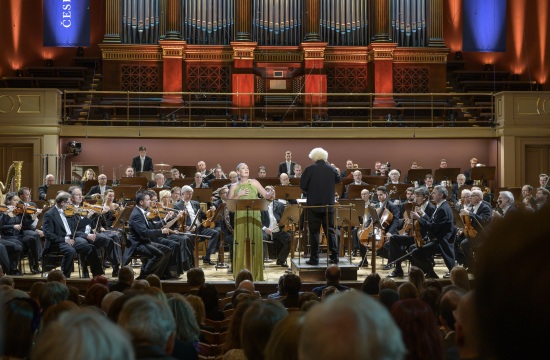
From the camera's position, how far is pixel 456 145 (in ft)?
51.6

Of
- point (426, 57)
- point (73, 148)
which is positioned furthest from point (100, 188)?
point (426, 57)

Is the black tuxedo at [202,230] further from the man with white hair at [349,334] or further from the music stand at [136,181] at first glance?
the man with white hair at [349,334]

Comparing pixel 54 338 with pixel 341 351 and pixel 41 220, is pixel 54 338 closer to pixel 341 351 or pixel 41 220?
pixel 341 351

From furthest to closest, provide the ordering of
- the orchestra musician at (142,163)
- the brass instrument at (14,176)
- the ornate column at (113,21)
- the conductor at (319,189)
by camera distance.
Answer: the ornate column at (113,21) → the orchestra musician at (142,163) → the brass instrument at (14,176) → the conductor at (319,189)

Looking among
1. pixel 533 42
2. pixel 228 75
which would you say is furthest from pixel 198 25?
pixel 533 42

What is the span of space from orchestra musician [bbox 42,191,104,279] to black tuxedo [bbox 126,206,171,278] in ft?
1.34

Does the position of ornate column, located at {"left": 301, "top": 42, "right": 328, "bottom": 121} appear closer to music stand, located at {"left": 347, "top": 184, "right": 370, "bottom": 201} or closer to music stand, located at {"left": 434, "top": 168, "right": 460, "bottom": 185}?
music stand, located at {"left": 434, "top": 168, "right": 460, "bottom": 185}

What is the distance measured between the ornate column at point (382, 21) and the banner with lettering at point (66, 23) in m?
6.27

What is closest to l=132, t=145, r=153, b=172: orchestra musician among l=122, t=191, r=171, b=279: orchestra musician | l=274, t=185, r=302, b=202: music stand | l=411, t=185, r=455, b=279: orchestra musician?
l=274, t=185, r=302, b=202: music stand

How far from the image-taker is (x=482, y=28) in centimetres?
1675

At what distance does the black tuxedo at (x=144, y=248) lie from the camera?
951 centimetres

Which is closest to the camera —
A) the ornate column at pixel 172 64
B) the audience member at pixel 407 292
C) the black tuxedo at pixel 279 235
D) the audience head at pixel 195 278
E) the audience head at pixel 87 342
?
the audience head at pixel 87 342

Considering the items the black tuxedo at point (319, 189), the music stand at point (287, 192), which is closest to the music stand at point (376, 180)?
the music stand at point (287, 192)

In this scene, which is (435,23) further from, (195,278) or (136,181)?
(195,278)
